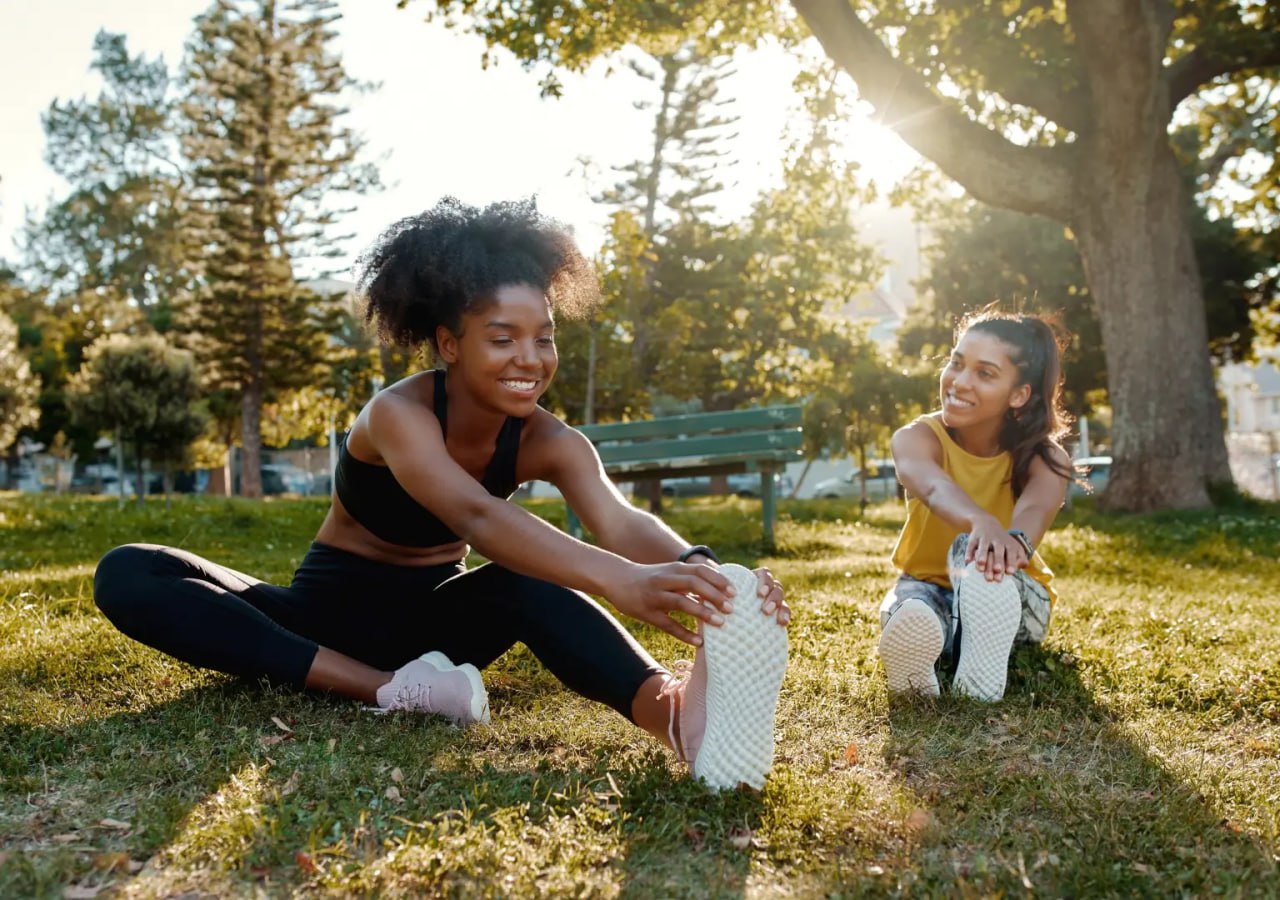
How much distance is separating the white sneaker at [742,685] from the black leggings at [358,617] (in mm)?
401

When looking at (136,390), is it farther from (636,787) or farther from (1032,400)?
(636,787)

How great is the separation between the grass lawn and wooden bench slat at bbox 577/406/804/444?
431 centimetres

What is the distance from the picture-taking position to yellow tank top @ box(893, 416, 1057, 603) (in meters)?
4.05

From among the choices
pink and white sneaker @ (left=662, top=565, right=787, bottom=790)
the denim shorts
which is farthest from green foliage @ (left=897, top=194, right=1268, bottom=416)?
pink and white sneaker @ (left=662, top=565, right=787, bottom=790)

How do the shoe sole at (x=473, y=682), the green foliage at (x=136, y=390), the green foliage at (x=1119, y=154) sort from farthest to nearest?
the green foliage at (x=136, y=390) → the green foliage at (x=1119, y=154) → the shoe sole at (x=473, y=682)

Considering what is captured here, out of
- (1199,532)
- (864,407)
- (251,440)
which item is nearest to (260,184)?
(251,440)

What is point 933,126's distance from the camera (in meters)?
11.1

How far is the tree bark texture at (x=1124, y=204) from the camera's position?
11.1 m

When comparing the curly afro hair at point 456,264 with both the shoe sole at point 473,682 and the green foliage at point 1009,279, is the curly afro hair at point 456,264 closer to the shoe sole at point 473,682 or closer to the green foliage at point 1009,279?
the shoe sole at point 473,682

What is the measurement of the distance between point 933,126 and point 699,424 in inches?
175

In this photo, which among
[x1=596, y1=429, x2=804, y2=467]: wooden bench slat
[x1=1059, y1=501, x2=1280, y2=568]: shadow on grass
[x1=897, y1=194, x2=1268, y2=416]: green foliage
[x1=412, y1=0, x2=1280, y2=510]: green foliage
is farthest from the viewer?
[x1=897, y1=194, x2=1268, y2=416]: green foliage

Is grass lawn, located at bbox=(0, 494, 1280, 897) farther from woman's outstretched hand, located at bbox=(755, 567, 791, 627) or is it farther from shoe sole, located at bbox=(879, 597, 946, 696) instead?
woman's outstretched hand, located at bbox=(755, 567, 791, 627)

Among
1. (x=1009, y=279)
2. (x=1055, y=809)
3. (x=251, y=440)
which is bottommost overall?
(x=1055, y=809)

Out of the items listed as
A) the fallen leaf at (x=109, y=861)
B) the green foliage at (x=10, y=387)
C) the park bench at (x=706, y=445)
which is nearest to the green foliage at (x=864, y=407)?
the park bench at (x=706, y=445)
